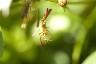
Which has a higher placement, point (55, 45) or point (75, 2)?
point (75, 2)

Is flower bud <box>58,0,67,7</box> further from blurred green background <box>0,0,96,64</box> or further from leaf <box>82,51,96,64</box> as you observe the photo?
leaf <box>82,51,96,64</box>

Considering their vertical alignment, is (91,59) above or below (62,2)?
below

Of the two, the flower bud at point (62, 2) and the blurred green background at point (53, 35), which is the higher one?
the flower bud at point (62, 2)

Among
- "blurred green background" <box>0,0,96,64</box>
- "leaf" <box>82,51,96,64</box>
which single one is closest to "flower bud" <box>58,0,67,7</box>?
"blurred green background" <box>0,0,96,64</box>

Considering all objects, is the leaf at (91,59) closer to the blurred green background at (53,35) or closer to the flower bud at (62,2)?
the blurred green background at (53,35)

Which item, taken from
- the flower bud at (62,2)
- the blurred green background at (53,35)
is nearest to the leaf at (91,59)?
the blurred green background at (53,35)

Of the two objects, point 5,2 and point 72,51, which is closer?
point 5,2

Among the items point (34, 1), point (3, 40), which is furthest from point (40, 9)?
point (3, 40)

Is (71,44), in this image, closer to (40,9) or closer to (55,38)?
(55,38)
